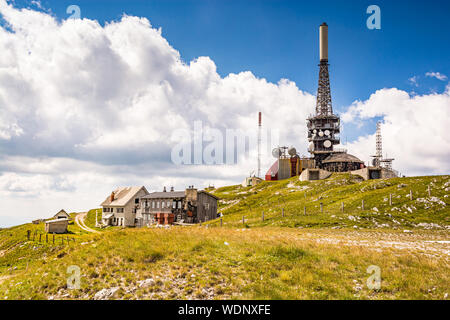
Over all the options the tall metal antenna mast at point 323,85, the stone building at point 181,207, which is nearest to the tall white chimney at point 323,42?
the tall metal antenna mast at point 323,85

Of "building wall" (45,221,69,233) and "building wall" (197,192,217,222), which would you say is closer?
"building wall" (45,221,69,233)

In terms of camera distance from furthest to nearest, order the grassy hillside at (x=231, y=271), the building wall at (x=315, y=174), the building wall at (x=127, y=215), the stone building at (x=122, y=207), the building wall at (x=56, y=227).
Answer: the building wall at (x=315, y=174) < the stone building at (x=122, y=207) < the building wall at (x=127, y=215) < the building wall at (x=56, y=227) < the grassy hillside at (x=231, y=271)

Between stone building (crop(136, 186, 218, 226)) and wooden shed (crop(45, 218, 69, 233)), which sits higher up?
stone building (crop(136, 186, 218, 226))

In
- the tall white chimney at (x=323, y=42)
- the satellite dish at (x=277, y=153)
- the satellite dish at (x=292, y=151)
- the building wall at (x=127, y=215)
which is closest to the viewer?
the building wall at (x=127, y=215)

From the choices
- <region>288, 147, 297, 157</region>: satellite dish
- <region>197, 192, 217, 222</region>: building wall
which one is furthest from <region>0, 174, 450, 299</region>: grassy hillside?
<region>288, 147, 297, 157</region>: satellite dish

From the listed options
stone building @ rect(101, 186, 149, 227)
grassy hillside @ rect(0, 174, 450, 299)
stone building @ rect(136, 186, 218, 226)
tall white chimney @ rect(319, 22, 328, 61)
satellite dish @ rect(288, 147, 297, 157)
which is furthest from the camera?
tall white chimney @ rect(319, 22, 328, 61)

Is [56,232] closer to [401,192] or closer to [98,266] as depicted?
[98,266]

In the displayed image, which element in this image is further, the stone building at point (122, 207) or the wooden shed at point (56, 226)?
the stone building at point (122, 207)

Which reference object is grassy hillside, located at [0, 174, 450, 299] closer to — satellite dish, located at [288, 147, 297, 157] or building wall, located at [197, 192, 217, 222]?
building wall, located at [197, 192, 217, 222]

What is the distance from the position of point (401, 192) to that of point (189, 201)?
3594cm

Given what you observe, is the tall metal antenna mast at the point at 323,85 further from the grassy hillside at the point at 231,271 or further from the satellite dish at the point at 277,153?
the grassy hillside at the point at 231,271

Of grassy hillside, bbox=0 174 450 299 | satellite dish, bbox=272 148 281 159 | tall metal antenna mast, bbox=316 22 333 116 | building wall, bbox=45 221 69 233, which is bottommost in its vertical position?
building wall, bbox=45 221 69 233

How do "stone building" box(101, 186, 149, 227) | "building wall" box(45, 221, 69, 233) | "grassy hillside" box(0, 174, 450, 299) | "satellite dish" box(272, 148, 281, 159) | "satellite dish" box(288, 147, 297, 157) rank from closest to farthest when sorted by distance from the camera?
1. "grassy hillside" box(0, 174, 450, 299)
2. "building wall" box(45, 221, 69, 233)
3. "stone building" box(101, 186, 149, 227)
4. "satellite dish" box(288, 147, 297, 157)
5. "satellite dish" box(272, 148, 281, 159)

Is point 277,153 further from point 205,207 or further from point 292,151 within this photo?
point 205,207
